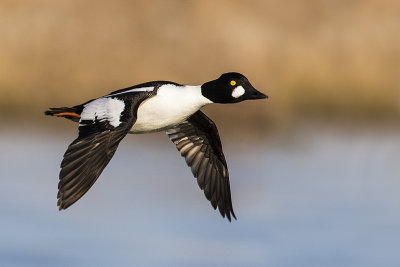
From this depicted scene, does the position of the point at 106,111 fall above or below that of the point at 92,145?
above

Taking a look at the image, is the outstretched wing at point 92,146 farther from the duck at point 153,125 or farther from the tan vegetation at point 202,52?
the tan vegetation at point 202,52

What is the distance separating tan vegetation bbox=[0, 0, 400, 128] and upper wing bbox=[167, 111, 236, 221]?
268 inches

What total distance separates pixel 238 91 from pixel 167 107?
64 centimetres

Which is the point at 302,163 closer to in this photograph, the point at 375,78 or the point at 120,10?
the point at 375,78

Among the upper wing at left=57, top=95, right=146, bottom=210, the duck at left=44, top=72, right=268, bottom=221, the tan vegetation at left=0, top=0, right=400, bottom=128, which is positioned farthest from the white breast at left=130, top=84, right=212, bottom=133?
the tan vegetation at left=0, top=0, right=400, bottom=128

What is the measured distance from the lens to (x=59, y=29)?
17.0 m

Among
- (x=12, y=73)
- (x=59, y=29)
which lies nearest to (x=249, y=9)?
(x=59, y=29)

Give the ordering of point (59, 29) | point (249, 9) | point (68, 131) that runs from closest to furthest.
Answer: point (68, 131)
point (59, 29)
point (249, 9)

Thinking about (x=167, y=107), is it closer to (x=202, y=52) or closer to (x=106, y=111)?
(x=106, y=111)

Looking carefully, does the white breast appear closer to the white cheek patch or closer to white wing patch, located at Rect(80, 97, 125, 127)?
the white cheek patch

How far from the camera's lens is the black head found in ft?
28.0

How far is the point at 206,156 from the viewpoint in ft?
31.0

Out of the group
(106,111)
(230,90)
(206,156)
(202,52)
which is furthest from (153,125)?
(202,52)

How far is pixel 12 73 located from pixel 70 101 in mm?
1041
